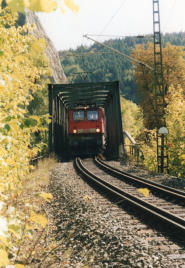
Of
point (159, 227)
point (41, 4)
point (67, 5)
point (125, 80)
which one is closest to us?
point (41, 4)

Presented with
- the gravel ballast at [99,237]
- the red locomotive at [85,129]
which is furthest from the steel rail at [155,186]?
the red locomotive at [85,129]

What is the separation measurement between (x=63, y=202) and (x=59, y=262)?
391 centimetres

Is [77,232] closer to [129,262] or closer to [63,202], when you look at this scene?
[129,262]

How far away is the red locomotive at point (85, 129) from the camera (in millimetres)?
20891

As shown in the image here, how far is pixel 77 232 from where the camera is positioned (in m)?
5.52

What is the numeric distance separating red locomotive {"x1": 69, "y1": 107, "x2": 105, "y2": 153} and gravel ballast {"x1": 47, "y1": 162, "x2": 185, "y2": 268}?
Answer: 12.5 metres

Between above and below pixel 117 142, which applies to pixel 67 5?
above

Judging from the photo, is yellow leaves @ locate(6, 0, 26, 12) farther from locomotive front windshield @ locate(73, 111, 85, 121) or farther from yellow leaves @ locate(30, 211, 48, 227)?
locomotive front windshield @ locate(73, 111, 85, 121)

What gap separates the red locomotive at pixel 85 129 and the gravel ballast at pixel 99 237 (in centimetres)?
1248

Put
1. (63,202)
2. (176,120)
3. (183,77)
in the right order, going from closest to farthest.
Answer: (63,202), (176,120), (183,77)

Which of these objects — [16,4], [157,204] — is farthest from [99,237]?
[16,4]

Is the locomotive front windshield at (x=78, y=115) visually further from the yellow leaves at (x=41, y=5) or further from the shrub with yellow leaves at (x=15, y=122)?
the yellow leaves at (x=41, y=5)

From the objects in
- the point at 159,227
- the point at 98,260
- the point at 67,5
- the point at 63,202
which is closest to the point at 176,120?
the point at 63,202

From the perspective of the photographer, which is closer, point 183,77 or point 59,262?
point 59,262
